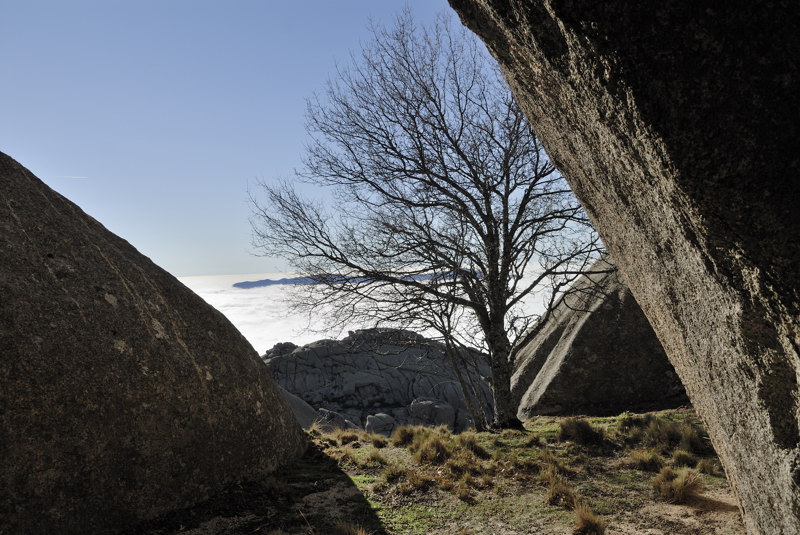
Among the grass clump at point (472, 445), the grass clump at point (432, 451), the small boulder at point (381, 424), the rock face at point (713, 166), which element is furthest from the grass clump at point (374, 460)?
the small boulder at point (381, 424)

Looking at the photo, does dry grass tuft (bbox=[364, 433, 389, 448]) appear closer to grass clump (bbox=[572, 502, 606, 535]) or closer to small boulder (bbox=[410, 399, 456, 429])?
grass clump (bbox=[572, 502, 606, 535])

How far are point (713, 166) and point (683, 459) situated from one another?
6.52 m

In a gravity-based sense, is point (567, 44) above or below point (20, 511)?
above

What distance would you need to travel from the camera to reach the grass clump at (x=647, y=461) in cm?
710

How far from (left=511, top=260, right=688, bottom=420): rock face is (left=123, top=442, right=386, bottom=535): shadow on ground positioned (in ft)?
23.1

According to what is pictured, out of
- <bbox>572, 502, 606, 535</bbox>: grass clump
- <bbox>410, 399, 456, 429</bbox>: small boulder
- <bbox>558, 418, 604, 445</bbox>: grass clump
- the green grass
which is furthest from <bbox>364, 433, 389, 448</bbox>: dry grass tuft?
<bbox>410, 399, 456, 429</bbox>: small boulder

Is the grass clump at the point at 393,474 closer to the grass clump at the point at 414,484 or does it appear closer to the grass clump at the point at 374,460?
the grass clump at the point at 414,484

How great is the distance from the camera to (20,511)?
4.55 meters

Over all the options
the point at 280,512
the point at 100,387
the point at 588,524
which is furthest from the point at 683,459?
the point at 100,387

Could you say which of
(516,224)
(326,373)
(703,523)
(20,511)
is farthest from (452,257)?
(326,373)

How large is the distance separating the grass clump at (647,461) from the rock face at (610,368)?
16.6 ft

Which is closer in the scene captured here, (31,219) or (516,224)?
(31,219)

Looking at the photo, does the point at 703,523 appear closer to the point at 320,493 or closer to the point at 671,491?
the point at 671,491

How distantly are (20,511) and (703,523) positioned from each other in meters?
6.02
